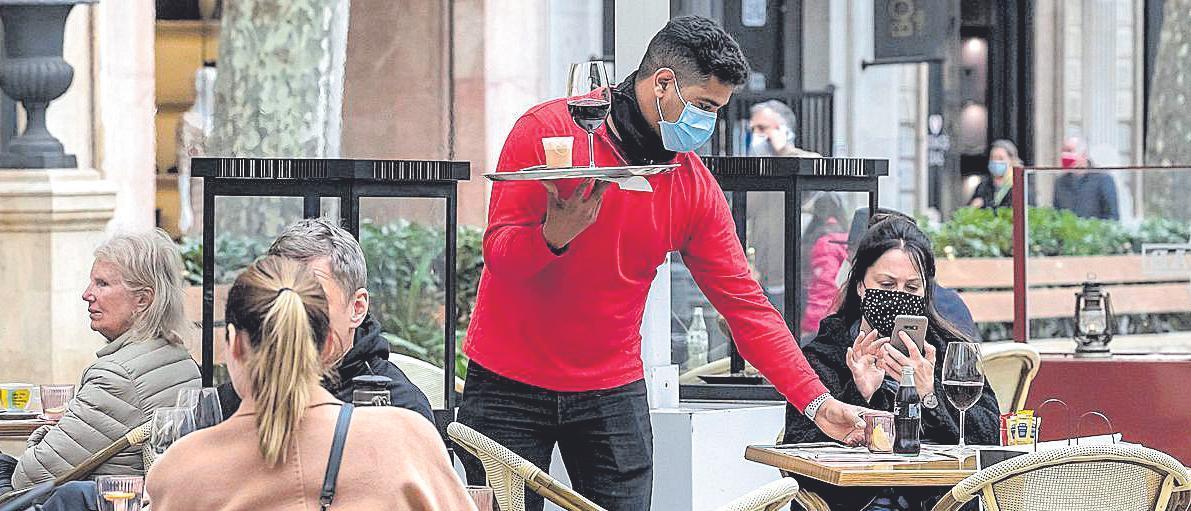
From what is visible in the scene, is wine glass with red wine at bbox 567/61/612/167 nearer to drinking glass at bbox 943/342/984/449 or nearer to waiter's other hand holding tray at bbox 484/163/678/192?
waiter's other hand holding tray at bbox 484/163/678/192

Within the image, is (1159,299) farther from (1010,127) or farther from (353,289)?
(1010,127)

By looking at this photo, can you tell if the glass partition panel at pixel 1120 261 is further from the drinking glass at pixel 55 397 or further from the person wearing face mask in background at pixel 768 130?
the drinking glass at pixel 55 397

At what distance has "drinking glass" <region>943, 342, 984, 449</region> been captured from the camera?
17.1ft

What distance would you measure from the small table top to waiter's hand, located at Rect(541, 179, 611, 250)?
0.92 metres

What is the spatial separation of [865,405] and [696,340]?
1.84 metres

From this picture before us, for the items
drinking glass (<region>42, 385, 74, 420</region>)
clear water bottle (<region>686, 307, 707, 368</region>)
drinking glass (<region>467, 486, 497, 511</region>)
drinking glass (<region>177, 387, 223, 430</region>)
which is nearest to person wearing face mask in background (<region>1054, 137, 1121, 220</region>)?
clear water bottle (<region>686, 307, 707, 368</region>)

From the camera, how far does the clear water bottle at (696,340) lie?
7219 mm

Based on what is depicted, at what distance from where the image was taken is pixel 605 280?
4.87 m

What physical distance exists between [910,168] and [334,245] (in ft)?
59.2

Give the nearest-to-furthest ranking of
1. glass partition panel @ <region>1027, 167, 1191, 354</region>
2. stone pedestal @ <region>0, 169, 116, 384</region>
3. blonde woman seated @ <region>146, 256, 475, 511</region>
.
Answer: blonde woman seated @ <region>146, 256, 475, 511</region> → glass partition panel @ <region>1027, 167, 1191, 354</region> → stone pedestal @ <region>0, 169, 116, 384</region>

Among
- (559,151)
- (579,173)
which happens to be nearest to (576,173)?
(579,173)

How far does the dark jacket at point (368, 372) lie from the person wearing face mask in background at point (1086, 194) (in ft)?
14.3

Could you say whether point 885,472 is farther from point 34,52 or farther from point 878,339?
point 34,52

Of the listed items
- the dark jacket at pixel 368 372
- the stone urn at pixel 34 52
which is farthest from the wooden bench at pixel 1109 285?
the stone urn at pixel 34 52
